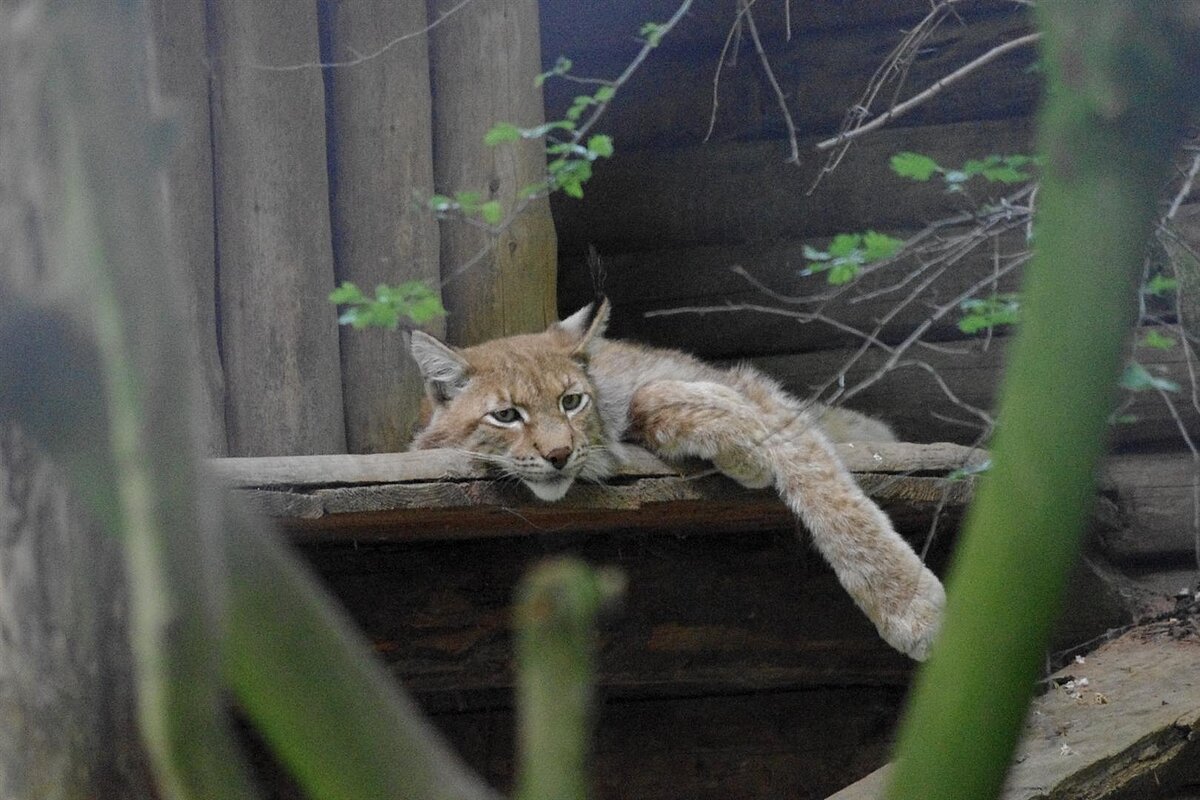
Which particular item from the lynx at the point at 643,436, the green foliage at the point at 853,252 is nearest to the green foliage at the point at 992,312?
the green foliage at the point at 853,252

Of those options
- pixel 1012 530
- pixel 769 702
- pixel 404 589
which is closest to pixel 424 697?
pixel 404 589

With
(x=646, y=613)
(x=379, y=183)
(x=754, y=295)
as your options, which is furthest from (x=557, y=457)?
(x=754, y=295)

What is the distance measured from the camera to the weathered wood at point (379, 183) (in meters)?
4.28

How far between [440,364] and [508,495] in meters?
0.60

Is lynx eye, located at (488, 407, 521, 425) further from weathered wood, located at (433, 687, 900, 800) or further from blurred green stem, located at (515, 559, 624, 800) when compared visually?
blurred green stem, located at (515, 559, 624, 800)

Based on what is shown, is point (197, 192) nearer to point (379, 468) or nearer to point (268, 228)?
point (268, 228)

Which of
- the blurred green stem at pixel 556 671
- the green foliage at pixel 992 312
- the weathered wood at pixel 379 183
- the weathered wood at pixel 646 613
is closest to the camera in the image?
the blurred green stem at pixel 556 671

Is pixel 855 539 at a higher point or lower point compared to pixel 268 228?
lower

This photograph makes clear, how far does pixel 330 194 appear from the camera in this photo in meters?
4.32

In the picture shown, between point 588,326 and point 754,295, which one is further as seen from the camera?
point 754,295

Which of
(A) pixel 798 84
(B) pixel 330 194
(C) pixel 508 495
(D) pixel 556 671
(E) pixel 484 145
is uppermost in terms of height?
(A) pixel 798 84

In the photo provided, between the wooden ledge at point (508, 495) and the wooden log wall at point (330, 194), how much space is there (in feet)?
2.28

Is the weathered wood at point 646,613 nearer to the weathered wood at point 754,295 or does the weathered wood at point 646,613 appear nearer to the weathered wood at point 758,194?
the weathered wood at point 754,295

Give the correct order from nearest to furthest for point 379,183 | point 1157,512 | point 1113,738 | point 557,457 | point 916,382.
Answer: point 1113,738
point 557,457
point 379,183
point 1157,512
point 916,382
